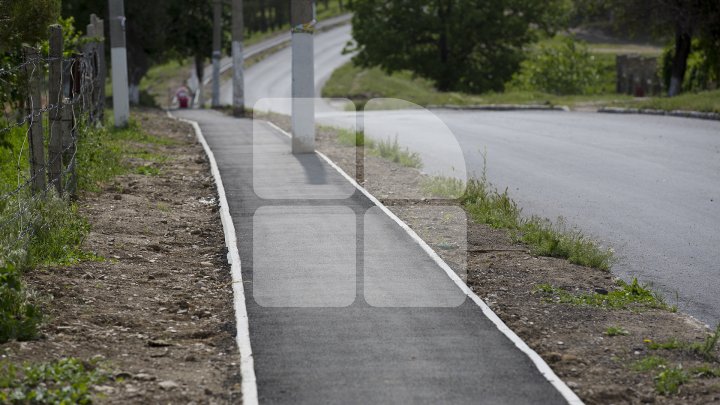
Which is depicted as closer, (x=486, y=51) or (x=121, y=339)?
(x=121, y=339)

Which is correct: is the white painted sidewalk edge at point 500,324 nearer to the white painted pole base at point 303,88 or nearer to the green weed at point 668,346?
the green weed at point 668,346

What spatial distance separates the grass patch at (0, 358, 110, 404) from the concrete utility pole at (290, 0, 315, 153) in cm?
1217

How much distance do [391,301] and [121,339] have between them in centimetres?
220

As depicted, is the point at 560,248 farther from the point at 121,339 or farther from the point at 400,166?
the point at 400,166

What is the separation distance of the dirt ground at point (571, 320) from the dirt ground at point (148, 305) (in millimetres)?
2181

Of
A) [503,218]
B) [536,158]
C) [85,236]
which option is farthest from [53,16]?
Result: [536,158]

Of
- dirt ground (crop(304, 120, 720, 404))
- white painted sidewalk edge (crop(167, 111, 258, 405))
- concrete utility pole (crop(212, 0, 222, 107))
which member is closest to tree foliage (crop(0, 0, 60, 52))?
white painted sidewalk edge (crop(167, 111, 258, 405))

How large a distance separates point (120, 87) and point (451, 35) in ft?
108

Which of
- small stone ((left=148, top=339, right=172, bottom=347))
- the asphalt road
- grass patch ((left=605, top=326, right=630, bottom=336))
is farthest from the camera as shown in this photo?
the asphalt road

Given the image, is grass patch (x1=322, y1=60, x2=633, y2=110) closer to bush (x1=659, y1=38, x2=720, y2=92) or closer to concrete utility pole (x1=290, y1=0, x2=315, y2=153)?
bush (x1=659, y1=38, x2=720, y2=92)

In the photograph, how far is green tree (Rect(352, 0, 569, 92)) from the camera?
5394 centimetres

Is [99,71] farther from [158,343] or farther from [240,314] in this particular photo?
[158,343]

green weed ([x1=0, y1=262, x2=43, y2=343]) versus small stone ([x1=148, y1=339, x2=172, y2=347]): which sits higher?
green weed ([x1=0, y1=262, x2=43, y2=343])

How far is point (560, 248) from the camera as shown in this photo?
10812 mm
